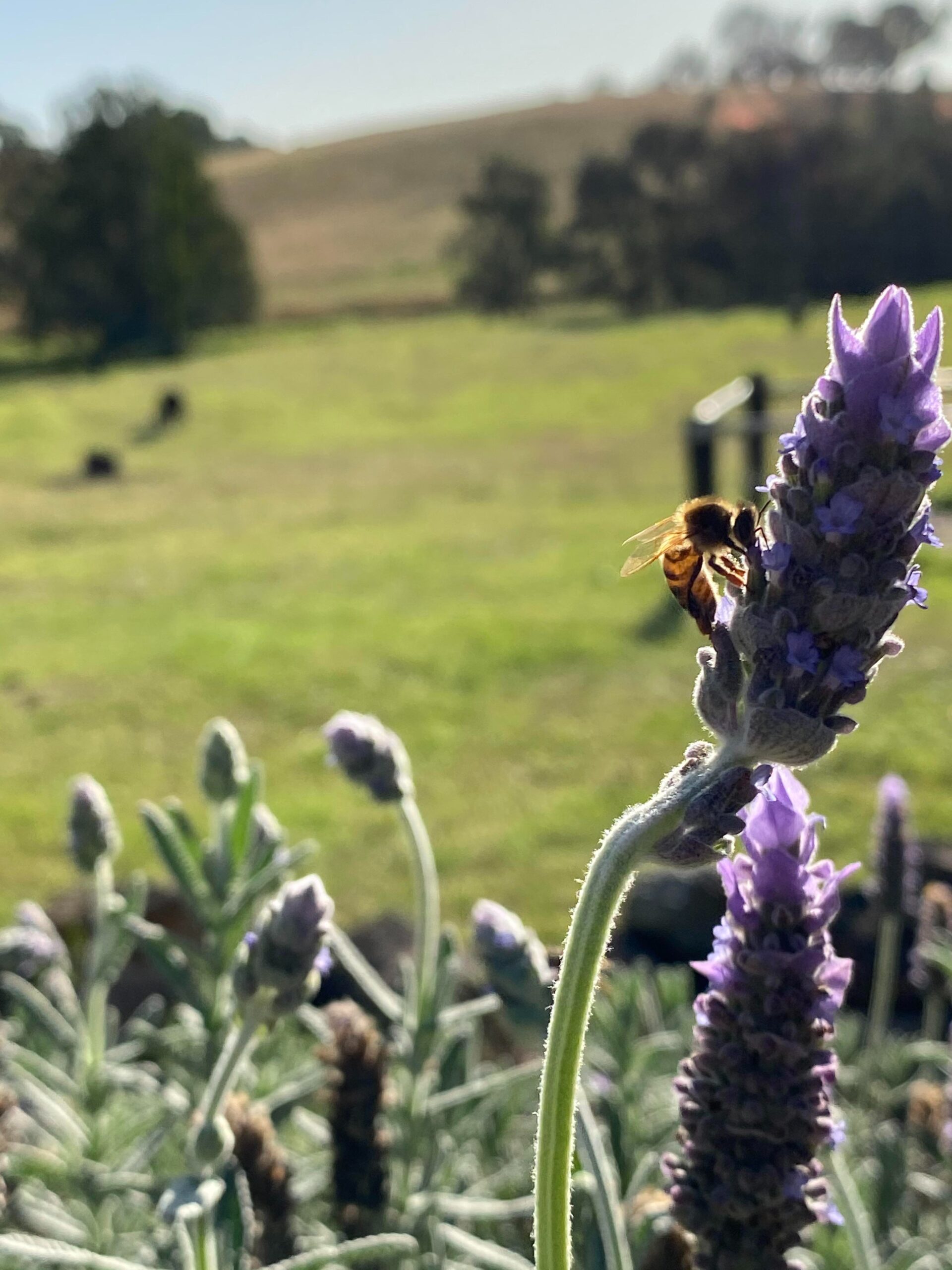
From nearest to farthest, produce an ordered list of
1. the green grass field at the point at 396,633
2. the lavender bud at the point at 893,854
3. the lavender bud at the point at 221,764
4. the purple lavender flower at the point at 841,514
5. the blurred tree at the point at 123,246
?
the purple lavender flower at the point at 841,514 → the lavender bud at the point at 221,764 → the lavender bud at the point at 893,854 → the green grass field at the point at 396,633 → the blurred tree at the point at 123,246

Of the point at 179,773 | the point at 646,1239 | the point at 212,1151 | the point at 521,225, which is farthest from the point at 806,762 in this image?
the point at 521,225

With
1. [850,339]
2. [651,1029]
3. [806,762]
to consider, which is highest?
[850,339]

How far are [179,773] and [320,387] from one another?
17.1 metres

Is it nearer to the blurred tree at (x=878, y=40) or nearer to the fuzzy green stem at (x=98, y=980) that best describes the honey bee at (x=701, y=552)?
the fuzzy green stem at (x=98, y=980)

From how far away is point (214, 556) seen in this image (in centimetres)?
1262

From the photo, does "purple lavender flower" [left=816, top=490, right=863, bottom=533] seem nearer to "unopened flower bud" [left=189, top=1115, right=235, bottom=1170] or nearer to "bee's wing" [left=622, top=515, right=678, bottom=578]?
"bee's wing" [left=622, top=515, right=678, bottom=578]

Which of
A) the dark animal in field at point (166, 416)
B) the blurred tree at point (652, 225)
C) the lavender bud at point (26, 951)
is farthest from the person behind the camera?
the blurred tree at point (652, 225)

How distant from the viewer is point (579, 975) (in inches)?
36.4

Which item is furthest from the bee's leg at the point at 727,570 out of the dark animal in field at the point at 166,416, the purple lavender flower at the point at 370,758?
the dark animal in field at the point at 166,416

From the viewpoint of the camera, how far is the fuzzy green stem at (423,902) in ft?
6.47

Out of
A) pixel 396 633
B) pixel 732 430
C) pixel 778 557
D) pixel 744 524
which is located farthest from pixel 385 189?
pixel 778 557

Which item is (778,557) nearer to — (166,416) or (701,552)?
(701,552)

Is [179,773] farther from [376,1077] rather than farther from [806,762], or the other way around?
[806,762]

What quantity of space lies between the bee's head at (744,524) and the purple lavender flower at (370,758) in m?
0.85
